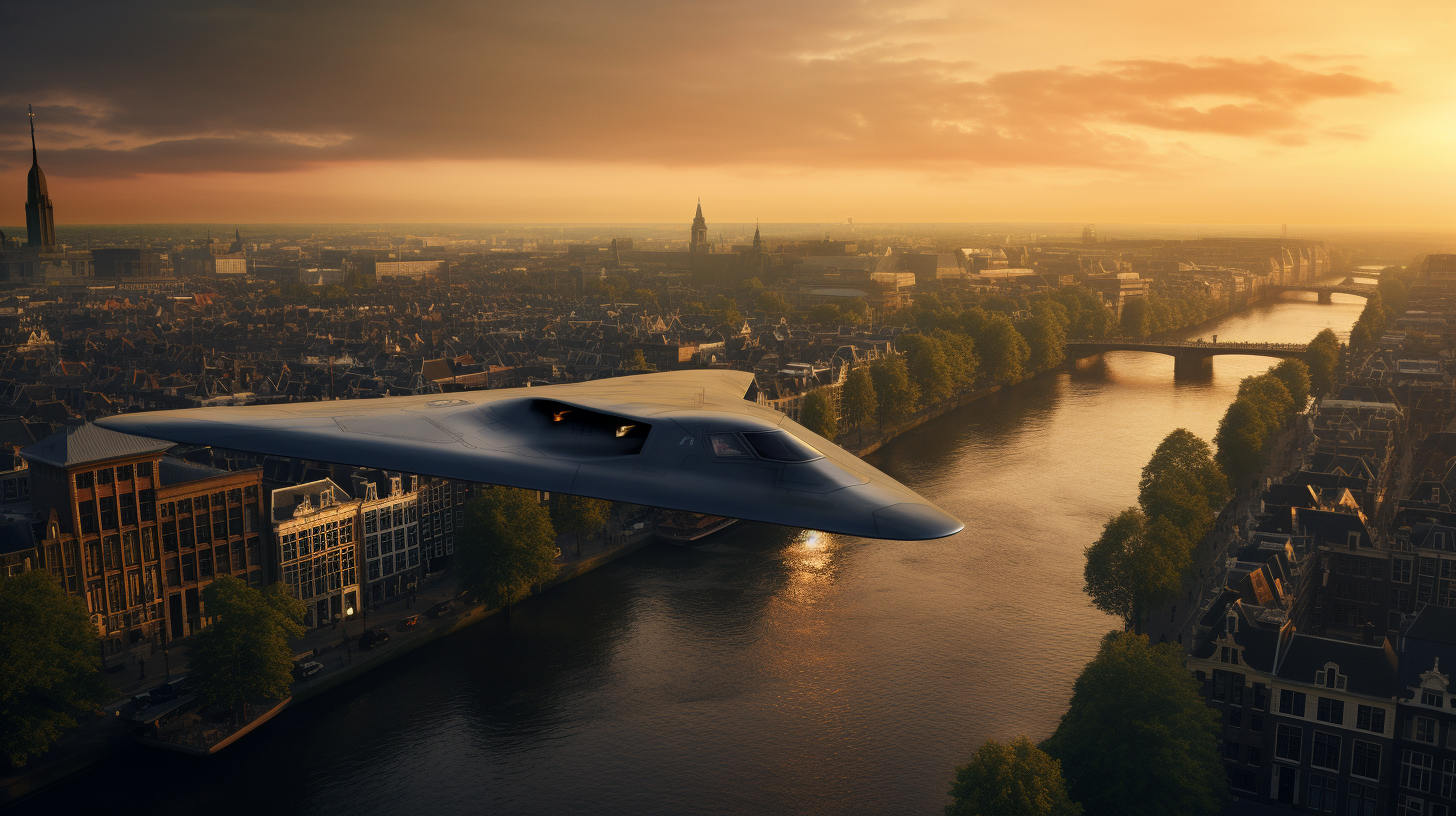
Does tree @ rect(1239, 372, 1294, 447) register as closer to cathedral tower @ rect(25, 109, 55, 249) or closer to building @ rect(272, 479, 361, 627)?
building @ rect(272, 479, 361, 627)

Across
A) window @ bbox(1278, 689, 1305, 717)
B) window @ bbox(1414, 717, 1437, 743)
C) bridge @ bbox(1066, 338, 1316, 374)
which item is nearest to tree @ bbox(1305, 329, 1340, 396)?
bridge @ bbox(1066, 338, 1316, 374)

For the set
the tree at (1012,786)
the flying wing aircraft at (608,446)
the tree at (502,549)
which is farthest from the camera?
the tree at (502,549)

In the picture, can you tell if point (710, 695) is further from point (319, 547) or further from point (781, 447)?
point (781, 447)

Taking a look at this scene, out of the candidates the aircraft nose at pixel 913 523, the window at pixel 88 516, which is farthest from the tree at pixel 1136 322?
the aircraft nose at pixel 913 523

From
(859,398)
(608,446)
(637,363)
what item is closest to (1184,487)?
(859,398)

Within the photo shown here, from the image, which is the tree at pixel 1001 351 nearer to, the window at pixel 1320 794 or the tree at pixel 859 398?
the tree at pixel 859 398

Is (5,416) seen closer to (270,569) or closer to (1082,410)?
(270,569)
